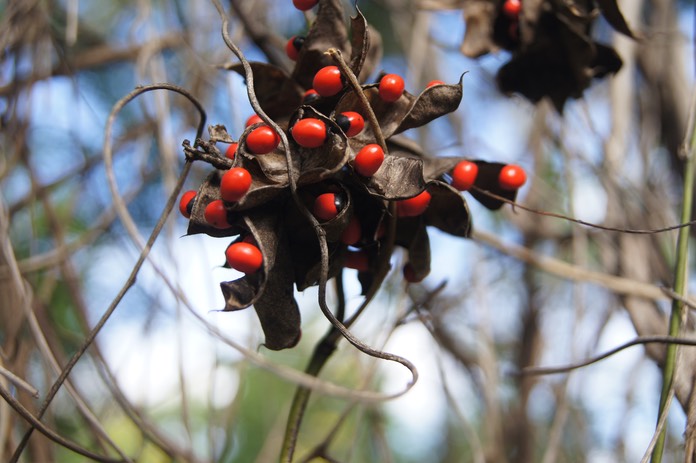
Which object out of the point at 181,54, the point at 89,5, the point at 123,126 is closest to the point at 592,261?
the point at 181,54

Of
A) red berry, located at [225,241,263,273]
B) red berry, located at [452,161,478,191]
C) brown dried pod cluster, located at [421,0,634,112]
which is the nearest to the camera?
red berry, located at [225,241,263,273]

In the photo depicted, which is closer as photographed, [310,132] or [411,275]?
[310,132]

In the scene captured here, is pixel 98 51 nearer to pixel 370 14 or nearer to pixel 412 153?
pixel 370 14

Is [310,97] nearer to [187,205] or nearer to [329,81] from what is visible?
[329,81]

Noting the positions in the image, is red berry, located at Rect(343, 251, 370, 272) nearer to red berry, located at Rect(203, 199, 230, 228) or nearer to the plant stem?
red berry, located at Rect(203, 199, 230, 228)

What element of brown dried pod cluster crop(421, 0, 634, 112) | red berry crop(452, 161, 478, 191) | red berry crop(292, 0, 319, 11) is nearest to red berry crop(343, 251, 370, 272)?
red berry crop(452, 161, 478, 191)

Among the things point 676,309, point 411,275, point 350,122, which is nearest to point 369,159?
point 350,122

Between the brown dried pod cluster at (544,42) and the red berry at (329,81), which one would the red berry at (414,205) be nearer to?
the red berry at (329,81)

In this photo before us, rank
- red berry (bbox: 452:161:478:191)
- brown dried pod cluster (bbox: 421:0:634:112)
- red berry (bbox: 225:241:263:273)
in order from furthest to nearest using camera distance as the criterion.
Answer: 1. brown dried pod cluster (bbox: 421:0:634:112)
2. red berry (bbox: 452:161:478:191)
3. red berry (bbox: 225:241:263:273)
